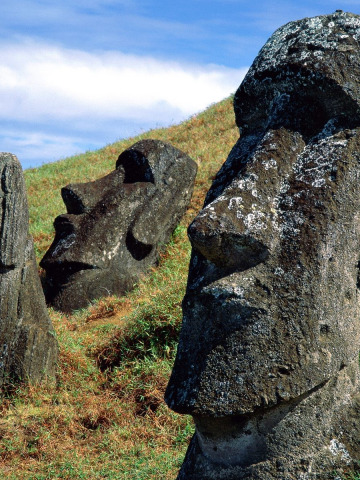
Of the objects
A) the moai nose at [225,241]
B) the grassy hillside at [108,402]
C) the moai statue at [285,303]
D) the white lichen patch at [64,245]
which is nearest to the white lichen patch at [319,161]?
the moai statue at [285,303]

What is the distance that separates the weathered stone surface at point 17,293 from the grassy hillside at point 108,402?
205 mm

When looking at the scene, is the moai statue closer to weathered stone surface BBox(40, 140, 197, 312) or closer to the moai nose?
the moai nose

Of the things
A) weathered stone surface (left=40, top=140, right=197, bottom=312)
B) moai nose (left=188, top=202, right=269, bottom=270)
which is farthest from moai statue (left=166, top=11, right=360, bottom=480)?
weathered stone surface (left=40, top=140, right=197, bottom=312)

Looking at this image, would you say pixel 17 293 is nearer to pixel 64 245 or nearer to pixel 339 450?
pixel 64 245

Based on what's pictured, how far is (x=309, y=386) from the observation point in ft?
6.86

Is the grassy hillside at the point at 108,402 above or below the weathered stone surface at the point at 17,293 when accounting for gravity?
below

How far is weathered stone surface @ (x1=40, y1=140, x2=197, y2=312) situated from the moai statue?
5879 mm

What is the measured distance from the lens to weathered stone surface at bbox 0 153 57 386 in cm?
573

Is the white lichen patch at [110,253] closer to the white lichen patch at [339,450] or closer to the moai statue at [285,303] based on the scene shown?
the moai statue at [285,303]

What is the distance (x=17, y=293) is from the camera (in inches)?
230

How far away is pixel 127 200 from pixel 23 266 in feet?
9.34

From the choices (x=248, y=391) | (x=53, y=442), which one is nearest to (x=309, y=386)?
(x=248, y=391)

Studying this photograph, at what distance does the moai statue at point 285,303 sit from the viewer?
6.81 feet

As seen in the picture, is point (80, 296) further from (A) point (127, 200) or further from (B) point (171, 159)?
(B) point (171, 159)
